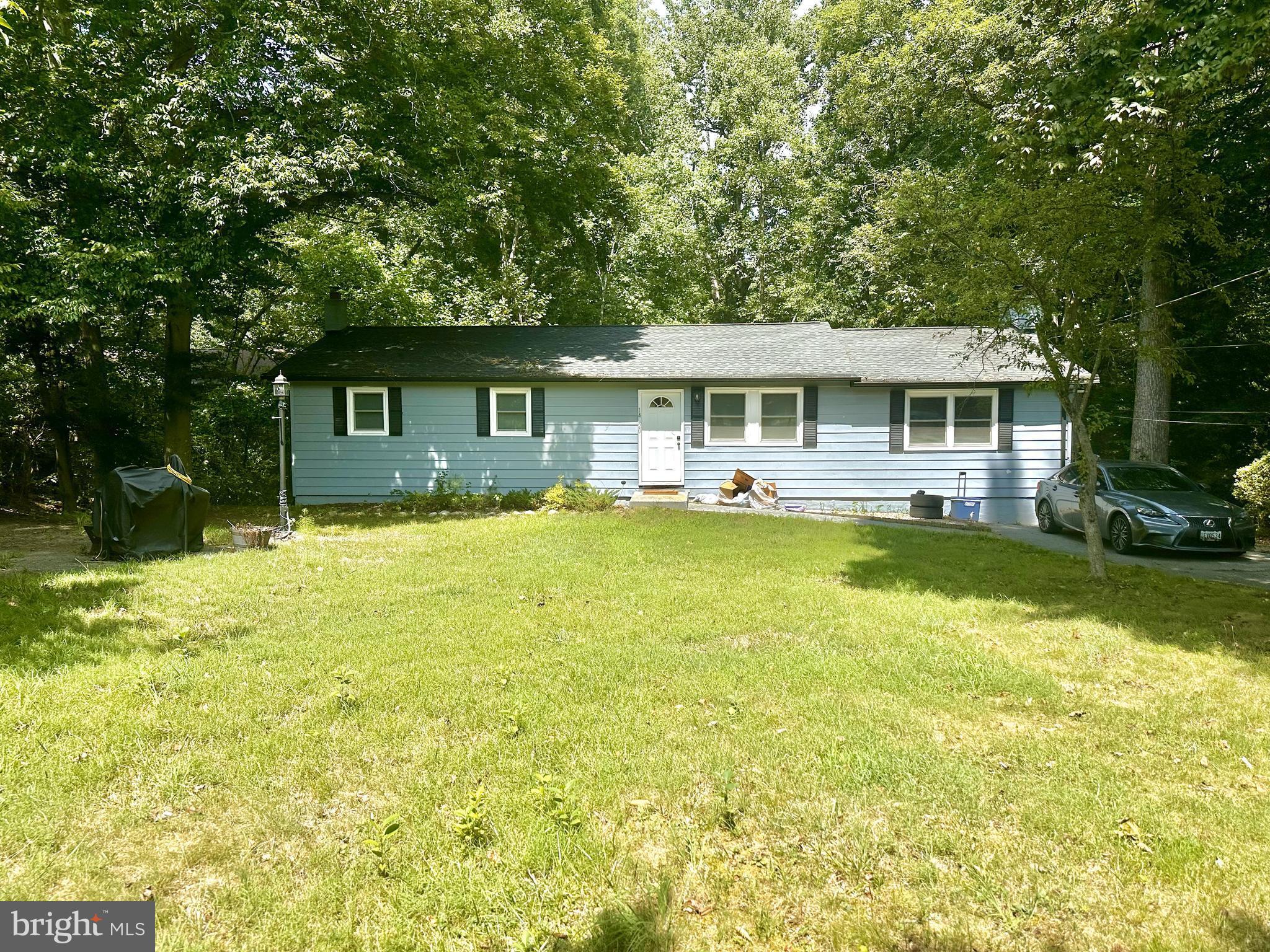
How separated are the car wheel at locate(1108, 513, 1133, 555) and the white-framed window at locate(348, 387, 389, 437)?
1400 cm

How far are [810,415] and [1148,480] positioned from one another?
628 centimetres

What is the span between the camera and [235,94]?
12.4 metres

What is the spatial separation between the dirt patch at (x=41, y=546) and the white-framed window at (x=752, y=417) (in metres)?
11.4

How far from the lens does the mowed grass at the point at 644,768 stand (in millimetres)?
2693

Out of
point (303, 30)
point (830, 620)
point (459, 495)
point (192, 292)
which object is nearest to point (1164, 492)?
point (830, 620)

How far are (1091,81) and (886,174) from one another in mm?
15001

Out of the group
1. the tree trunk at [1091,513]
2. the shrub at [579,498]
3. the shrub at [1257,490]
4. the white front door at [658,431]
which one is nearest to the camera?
the tree trunk at [1091,513]

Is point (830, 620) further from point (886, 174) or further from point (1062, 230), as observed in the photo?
point (886, 174)

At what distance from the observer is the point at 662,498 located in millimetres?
14977

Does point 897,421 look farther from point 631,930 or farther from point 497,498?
point 631,930

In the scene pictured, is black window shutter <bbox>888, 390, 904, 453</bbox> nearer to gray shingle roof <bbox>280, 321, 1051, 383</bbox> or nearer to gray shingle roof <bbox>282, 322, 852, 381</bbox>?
gray shingle roof <bbox>280, 321, 1051, 383</bbox>

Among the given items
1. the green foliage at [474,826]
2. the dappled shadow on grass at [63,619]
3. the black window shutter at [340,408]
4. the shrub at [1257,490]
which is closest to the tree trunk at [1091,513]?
the shrub at [1257,490]

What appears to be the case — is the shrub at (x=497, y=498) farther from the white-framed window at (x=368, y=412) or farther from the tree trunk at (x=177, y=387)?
the tree trunk at (x=177, y=387)

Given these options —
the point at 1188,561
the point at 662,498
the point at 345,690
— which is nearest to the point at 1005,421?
the point at 1188,561
